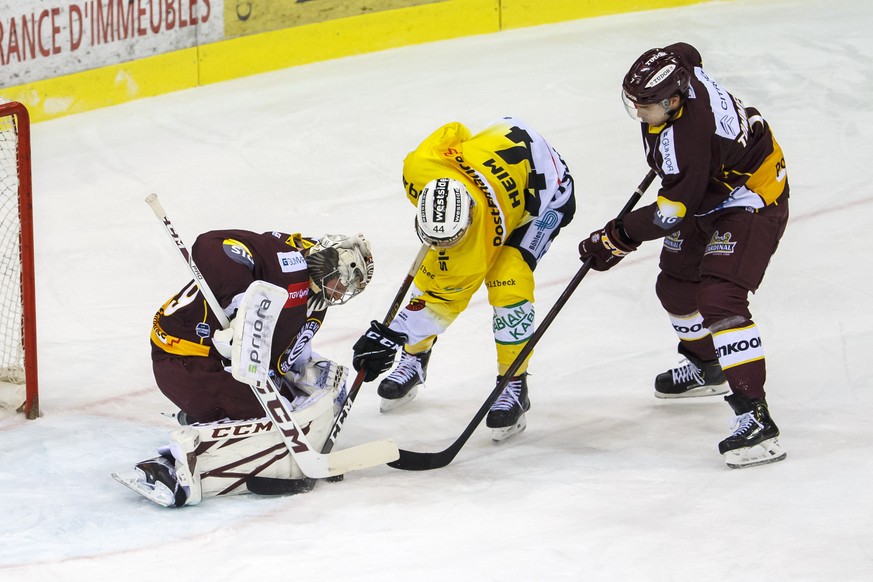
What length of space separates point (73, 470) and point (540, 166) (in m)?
1.73

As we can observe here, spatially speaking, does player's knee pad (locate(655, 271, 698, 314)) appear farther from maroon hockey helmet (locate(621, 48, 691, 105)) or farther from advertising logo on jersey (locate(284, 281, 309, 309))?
advertising logo on jersey (locate(284, 281, 309, 309))

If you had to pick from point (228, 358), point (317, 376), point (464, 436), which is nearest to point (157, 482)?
point (228, 358)

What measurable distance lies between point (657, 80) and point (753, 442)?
107 centimetres

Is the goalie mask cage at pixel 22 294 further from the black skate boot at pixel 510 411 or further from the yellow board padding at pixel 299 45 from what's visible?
the yellow board padding at pixel 299 45

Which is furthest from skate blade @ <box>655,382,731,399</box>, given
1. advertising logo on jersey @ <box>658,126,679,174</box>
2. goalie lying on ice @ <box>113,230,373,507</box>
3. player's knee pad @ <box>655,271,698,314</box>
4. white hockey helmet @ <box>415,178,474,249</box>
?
goalie lying on ice @ <box>113,230,373,507</box>

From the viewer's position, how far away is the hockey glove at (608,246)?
3672 millimetres

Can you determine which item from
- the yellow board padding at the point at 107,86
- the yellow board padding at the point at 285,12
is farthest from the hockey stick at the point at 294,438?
the yellow board padding at the point at 285,12

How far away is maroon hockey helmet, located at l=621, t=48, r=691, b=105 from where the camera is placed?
342 centimetres

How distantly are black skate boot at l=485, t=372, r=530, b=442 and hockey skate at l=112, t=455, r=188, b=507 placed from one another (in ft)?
3.39

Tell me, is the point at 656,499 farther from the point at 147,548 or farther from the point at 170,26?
the point at 170,26

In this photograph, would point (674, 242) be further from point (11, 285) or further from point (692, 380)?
point (11, 285)

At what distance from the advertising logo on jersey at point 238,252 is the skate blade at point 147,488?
0.64 meters

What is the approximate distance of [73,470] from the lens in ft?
11.7

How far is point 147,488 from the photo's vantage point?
328cm
